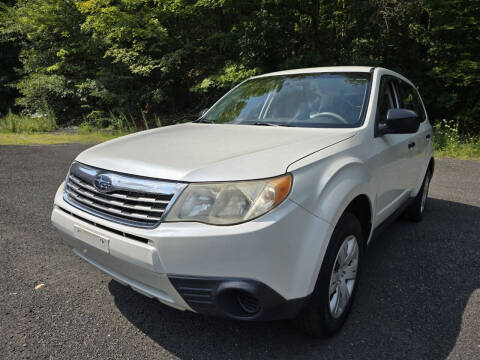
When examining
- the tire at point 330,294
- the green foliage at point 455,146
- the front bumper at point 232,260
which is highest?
the front bumper at point 232,260

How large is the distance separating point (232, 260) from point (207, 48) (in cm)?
1343

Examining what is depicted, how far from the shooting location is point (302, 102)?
3012 millimetres

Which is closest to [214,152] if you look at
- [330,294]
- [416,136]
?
[330,294]

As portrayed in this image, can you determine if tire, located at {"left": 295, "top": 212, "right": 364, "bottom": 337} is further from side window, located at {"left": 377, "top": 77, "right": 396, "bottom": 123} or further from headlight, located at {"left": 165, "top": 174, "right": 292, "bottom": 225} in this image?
side window, located at {"left": 377, "top": 77, "right": 396, "bottom": 123}

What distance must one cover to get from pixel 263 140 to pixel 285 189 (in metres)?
0.64

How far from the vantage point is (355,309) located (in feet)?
8.29

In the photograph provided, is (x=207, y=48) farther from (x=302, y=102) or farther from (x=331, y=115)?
(x=331, y=115)

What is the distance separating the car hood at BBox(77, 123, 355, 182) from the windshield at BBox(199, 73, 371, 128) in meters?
0.23

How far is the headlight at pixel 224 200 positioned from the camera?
1.74 meters

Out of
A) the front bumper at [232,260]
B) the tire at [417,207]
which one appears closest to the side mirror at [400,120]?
the front bumper at [232,260]

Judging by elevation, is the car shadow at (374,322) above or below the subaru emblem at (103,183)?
below

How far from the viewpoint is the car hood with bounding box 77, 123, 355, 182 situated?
1.82 metres

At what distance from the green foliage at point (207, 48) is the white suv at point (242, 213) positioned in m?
9.82

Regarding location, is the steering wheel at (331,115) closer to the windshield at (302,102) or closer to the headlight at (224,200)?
the windshield at (302,102)
